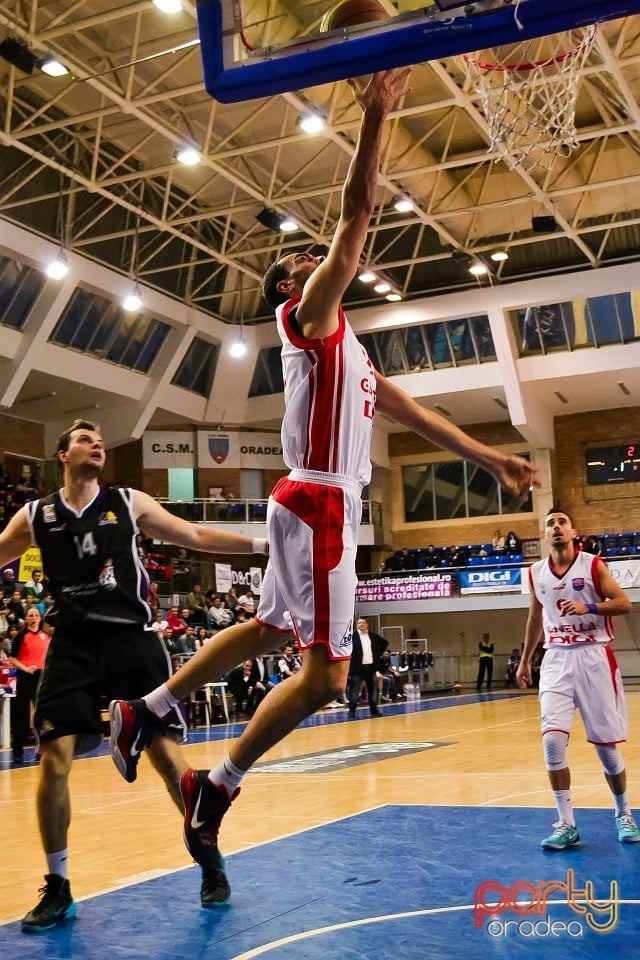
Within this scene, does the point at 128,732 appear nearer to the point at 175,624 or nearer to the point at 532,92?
the point at 532,92

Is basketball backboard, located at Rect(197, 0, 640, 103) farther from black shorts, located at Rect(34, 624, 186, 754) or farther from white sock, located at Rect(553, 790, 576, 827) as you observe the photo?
white sock, located at Rect(553, 790, 576, 827)

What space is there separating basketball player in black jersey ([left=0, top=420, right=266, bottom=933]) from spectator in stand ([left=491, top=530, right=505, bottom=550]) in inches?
1089

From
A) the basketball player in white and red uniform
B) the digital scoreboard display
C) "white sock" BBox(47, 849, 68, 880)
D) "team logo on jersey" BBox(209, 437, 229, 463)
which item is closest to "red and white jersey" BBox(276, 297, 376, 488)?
"white sock" BBox(47, 849, 68, 880)

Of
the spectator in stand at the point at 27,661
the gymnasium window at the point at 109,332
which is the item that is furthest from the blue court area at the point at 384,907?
the gymnasium window at the point at 109,332

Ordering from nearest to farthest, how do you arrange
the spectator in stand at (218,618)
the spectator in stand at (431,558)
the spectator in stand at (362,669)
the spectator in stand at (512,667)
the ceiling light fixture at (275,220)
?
the spectator in stand at (362,669) → the spectator in stand at (218,618) → the ceiling light fixture at (275,220) → the spectator in stand at (512,667) → the spectator in stand at (431,558)

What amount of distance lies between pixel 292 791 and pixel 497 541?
2408cm

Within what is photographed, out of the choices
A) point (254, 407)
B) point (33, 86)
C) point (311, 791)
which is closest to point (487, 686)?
point (254, 407)

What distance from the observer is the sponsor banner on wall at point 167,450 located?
3241cm

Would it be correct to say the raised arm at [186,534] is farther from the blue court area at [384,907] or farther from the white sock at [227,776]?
the blue court area at [384,907]

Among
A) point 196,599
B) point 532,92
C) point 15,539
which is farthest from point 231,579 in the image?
point 15,539

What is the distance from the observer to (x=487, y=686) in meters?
32.1

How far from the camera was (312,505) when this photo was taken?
151 inches

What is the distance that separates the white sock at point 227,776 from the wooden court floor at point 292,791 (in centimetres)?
72

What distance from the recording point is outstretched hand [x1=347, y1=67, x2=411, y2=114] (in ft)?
11.9
